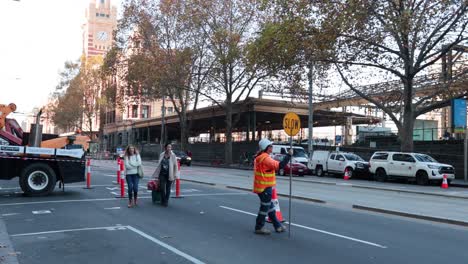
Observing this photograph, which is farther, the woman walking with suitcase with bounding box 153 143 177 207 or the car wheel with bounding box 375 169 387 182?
the car wheel with bounding box 375 169 387 182

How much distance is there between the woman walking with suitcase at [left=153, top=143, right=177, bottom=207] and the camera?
12.8 meters

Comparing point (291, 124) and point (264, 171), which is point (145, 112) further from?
point (264, 171)

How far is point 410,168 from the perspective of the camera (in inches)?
1029

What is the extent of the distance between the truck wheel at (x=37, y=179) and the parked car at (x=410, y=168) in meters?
19.0

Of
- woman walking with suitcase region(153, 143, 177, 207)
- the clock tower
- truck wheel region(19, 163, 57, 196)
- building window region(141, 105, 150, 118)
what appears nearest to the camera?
woman walking with suitcase region(153, 143, 177, 207)

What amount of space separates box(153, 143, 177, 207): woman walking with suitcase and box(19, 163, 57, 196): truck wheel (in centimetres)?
426

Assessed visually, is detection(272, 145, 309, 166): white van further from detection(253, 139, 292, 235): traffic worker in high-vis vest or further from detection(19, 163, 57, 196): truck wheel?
detection(253, 139, 292, 235): traffic worker in high-vis vest

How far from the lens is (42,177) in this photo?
15070 mm

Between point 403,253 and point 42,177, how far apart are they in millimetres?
11603

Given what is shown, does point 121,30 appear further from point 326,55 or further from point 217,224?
point 217,224

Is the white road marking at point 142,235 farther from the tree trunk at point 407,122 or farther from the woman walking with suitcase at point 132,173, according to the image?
the tree trunk at point 407,122

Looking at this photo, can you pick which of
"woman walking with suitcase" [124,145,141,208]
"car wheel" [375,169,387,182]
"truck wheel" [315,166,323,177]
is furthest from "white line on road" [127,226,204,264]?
"truck wheel" [315,166,323,177]

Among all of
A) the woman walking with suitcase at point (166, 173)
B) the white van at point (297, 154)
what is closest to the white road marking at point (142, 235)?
the woman walking with suitcase at point (166, 173)

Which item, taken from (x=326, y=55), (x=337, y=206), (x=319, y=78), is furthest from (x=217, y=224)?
(x=319, y=78)
